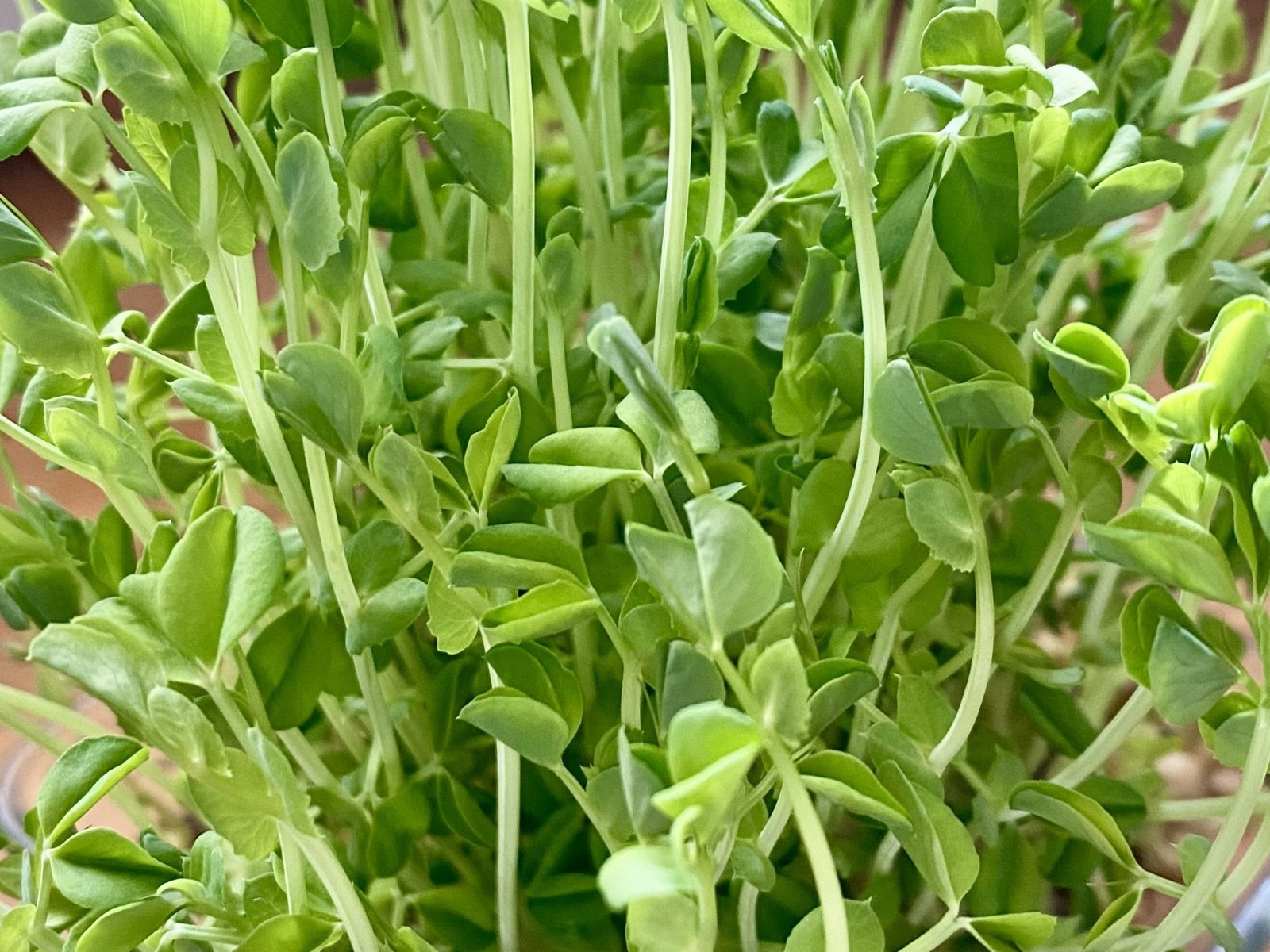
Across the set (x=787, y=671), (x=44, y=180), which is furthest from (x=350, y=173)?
(x=44, y=180)

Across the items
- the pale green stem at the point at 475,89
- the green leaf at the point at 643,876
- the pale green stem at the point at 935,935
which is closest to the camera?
the green leaf at the point at 643,876

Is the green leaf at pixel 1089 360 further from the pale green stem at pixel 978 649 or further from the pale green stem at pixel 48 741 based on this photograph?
the pale green stem at pixel 48 741

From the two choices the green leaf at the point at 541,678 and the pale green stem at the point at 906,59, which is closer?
the green leaf at the point at 541,678

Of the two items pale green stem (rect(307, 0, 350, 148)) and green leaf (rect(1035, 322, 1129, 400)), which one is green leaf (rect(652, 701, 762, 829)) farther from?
pale green stem (rect(307, 0, 350, 148))

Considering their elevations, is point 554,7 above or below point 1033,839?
above

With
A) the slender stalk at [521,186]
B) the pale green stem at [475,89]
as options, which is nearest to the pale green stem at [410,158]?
the pale green stem at [475,89]

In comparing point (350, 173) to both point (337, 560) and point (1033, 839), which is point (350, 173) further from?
point (1033, 839)
